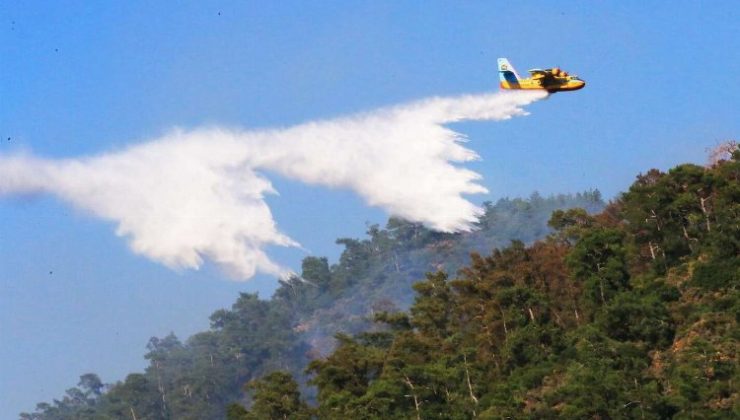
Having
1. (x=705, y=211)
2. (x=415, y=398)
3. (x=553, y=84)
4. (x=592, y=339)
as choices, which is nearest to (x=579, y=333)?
(x=592, y=339)

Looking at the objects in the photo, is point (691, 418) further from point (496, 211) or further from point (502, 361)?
point (496, 211)

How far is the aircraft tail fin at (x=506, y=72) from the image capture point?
7250 centimetres

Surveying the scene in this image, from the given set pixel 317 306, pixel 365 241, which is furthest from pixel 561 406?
pixel 365 241

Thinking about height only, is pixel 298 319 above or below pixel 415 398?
above

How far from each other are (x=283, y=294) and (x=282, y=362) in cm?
3172

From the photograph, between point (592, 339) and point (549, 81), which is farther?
point (549, 81)

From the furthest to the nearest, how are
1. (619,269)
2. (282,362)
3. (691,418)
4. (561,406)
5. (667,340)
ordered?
(282,362)
(619,269)
(667,340)
(561,406)
(691,418)

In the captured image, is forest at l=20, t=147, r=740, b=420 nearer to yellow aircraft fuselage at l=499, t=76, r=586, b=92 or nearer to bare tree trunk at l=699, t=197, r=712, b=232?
bare tree trunk at l=699, t=197, r=712, b=232

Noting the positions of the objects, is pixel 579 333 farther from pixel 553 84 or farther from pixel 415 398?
pixel 553 84

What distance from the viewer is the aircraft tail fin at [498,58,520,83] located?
72500 millimetres

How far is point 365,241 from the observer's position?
594 ft

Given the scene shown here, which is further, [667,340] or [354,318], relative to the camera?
[354,318]

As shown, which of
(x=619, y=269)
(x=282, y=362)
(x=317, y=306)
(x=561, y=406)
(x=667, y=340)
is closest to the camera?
(x=561, y=406)

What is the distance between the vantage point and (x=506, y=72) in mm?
73375
